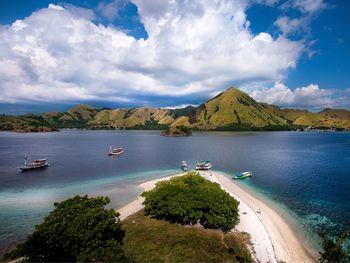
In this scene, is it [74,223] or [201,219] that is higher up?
[74,223]

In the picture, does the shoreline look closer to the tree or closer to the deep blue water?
the deep blue water

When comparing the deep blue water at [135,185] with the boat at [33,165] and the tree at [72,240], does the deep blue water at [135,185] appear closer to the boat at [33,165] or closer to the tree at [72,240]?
the boat at [33,165]

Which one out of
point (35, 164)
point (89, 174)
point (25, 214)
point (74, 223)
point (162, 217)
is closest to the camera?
point (74, 223)

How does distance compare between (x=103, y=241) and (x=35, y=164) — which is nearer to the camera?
(x=103, y=241)

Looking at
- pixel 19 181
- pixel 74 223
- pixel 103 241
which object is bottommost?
pixel 19 181

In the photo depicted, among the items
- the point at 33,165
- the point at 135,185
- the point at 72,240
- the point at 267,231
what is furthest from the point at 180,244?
the point at 33,165

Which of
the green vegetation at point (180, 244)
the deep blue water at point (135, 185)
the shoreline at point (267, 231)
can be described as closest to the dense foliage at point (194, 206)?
the green vegetation at point (180, 244)

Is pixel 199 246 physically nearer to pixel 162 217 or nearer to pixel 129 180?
pixel 162 217

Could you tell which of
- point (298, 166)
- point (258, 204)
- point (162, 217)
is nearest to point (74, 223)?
point (162, 217)
